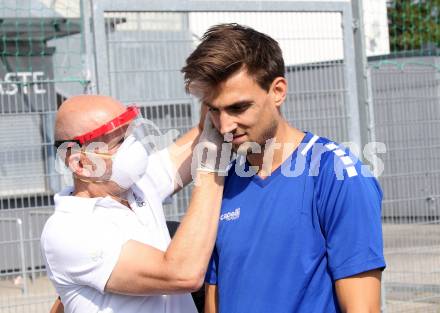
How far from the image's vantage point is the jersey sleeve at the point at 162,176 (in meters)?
3.52

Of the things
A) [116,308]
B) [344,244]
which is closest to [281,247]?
[344,244]

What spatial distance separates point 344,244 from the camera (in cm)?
255

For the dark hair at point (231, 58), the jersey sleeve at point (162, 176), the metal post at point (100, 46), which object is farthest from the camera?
the metal post at point (100, 46)

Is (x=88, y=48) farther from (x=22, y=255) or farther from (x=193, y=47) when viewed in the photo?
(x=22, y=255)

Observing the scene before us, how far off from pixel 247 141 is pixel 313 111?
9.95 ft

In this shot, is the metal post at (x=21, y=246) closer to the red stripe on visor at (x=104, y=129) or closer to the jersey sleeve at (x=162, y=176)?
the jersey sleeve at (x=162, y=176)

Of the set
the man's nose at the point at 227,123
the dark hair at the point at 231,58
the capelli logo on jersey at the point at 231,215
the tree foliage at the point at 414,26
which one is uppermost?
the tree foliage at the point at 414,26

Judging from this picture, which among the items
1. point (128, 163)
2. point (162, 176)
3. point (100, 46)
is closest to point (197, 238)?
point (128, 163)

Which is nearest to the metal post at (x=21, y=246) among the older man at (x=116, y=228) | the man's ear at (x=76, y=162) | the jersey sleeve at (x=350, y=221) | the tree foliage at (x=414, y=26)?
the older man at (x=116, y=228)

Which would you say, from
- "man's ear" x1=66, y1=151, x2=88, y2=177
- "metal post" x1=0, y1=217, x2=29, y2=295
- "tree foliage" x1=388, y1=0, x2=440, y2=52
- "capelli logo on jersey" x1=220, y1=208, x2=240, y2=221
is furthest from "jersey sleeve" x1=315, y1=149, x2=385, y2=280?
"tree foliage" x1=388, y1=0, x2=440, y2=52

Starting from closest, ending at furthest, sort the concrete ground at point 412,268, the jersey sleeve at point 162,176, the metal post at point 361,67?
1. the jersey sleeve at point 162,176
2. the metal post at point 361,67
3. the concrete ground at point 412,268

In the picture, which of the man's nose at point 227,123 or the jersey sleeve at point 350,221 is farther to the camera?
the man's nose at point 227,123

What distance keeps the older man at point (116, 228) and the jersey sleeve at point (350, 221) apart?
1.50 ft

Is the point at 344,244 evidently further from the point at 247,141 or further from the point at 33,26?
the point at 33,26
